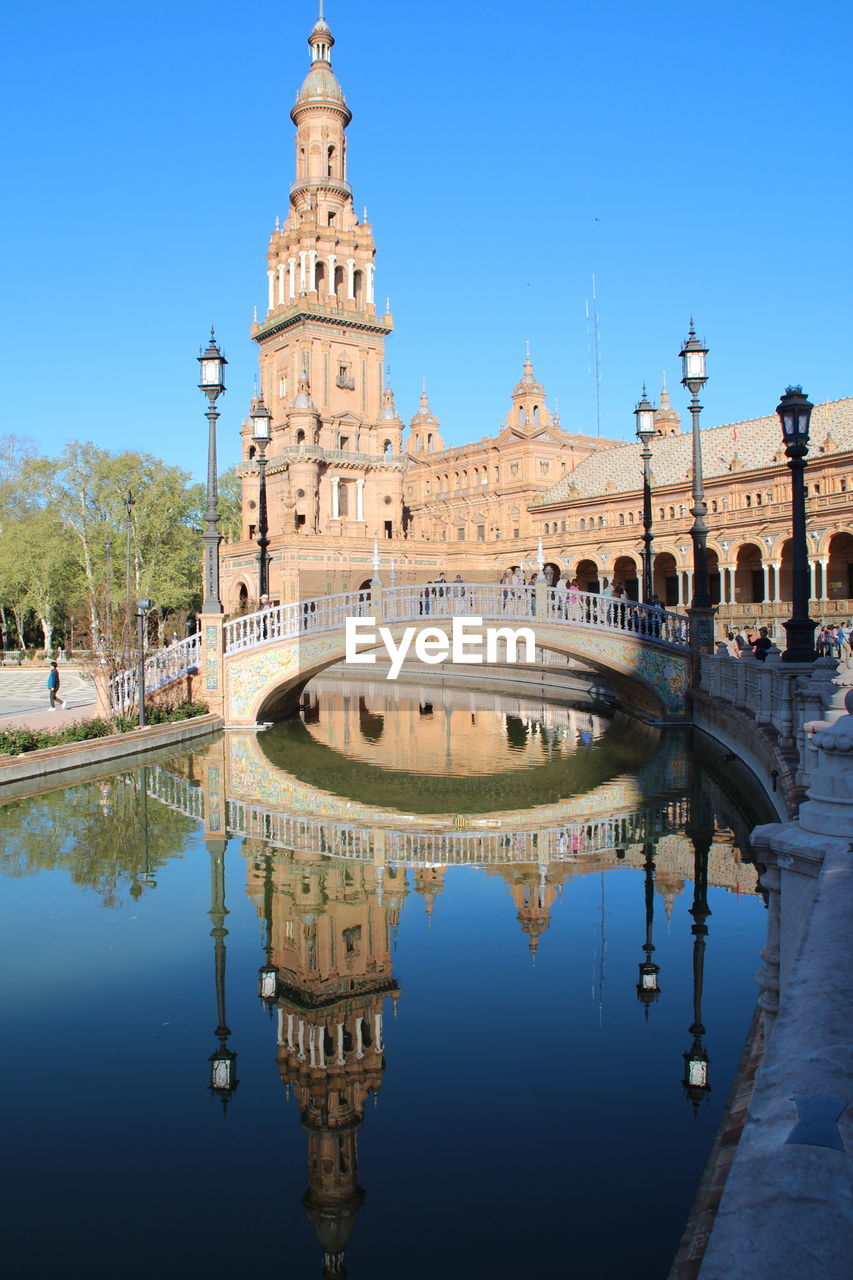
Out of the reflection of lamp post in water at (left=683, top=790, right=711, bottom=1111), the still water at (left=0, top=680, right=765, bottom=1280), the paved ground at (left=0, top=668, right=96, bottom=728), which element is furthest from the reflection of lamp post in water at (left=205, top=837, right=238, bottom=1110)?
the paved ground at (left=0, top=668, right=96, bottom=728)

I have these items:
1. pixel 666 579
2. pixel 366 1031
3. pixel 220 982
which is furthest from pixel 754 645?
pixel 666 579

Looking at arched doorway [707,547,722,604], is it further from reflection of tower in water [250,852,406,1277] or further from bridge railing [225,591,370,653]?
reflection of tower in water [250,852,406,1277]

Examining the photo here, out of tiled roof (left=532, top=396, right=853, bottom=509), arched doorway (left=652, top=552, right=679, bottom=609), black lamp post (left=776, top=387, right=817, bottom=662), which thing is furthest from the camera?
arched doorway (left=652, top=552, right=679, bottom=609)

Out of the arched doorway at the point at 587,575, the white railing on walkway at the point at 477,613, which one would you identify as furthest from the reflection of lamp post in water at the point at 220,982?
the arched doorway at the point at 587,575

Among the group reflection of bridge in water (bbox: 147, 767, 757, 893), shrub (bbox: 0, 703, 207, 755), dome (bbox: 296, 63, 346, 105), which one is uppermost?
dome (bbox: 296, 63, 346, 105)

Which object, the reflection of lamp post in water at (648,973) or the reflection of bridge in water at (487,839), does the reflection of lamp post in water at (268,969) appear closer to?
the reflection of bridge in water at (487,839)

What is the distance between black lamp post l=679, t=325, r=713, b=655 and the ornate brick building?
99.8 feet

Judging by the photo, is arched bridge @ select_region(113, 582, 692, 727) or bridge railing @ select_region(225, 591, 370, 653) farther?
bridge railing @ select_region(225, 591, 370, 653)

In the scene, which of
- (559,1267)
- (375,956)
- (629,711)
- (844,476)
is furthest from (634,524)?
(559,1267)

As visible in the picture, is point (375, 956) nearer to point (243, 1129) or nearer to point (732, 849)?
point (243, 1129)

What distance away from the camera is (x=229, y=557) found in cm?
6294

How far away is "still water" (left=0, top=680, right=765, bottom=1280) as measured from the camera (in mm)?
4793

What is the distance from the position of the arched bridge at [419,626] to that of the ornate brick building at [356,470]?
29.3 metres

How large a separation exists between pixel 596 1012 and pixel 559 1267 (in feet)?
10.2
